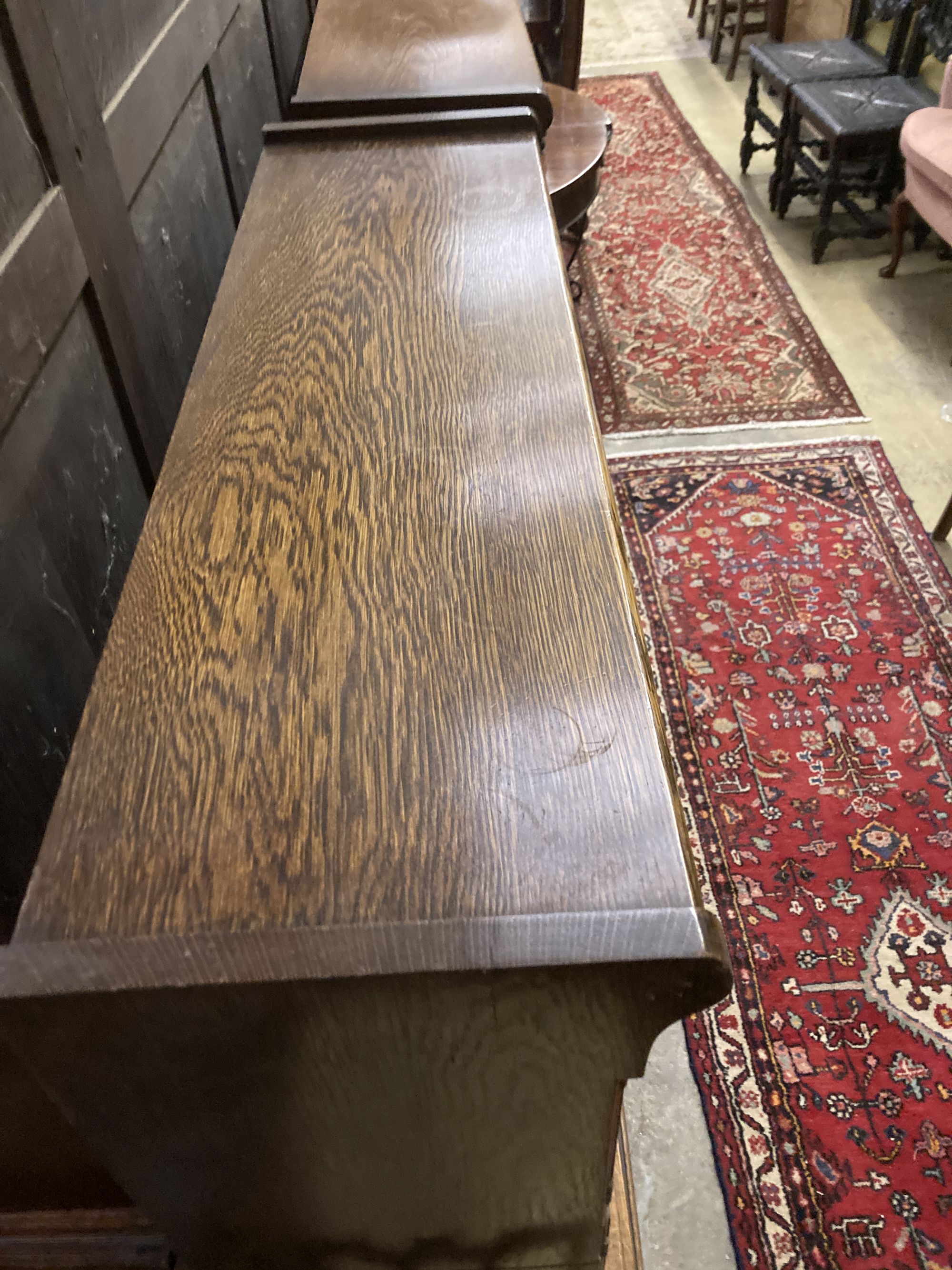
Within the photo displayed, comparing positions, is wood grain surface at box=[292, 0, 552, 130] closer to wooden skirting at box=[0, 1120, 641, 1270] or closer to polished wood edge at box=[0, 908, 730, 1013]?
polished wood edge at box=[0, 908, 730, 1013]

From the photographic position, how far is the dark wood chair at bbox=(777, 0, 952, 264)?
2.87 meters

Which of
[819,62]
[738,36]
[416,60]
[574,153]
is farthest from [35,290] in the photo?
[738,36]

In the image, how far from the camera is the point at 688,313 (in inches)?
115

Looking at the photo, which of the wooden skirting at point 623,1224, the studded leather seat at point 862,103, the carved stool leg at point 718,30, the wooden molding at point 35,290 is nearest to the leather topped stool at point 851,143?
the studded leather seat at point 862,103

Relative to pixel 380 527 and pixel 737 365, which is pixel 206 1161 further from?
pixel 737 365

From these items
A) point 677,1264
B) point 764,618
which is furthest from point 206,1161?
point 764,618

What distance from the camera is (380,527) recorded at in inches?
29.6

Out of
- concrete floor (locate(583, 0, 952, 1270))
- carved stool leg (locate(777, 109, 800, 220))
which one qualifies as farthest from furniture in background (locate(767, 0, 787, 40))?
carved stool leg (locate(777, 109, 800, 220))

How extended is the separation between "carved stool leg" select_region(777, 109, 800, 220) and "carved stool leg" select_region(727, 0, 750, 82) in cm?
147

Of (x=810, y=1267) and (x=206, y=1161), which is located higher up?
(x=206, y=1161)

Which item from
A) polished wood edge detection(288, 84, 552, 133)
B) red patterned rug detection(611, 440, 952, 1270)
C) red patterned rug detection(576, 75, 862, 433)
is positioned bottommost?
red patterned rug detection(611, 440, 952, 1270)

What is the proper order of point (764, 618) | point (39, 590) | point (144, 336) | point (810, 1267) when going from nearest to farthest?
point (39, 590)
point (144, 336)
point (810, 1267)
point (764, 618)

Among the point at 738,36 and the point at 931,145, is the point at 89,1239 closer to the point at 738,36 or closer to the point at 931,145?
the point at 931,145

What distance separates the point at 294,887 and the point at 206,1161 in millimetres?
313
